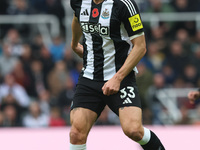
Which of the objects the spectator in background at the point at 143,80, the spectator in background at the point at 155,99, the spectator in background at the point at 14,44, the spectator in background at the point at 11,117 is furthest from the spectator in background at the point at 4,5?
the spectator in background at the point at 155,99

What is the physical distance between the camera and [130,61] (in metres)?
4.57

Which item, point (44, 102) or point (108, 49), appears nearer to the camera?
point (108, 49)

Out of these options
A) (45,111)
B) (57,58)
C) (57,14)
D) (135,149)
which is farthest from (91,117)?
(57,14)

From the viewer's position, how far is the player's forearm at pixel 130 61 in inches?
180

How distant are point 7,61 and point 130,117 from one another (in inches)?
253

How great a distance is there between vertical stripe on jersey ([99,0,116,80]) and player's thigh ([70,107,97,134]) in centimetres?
37

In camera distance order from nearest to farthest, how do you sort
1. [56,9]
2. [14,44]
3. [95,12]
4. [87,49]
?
1. [95,12]
2. [87,49]
3. [14,44]
4. [56,9]

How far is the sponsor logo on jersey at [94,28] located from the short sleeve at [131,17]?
0.66 feet

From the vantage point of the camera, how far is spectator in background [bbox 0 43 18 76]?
10477mm

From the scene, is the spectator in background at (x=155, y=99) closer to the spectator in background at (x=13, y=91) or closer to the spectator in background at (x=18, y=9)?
the spectator in background at (x=13, y=91)

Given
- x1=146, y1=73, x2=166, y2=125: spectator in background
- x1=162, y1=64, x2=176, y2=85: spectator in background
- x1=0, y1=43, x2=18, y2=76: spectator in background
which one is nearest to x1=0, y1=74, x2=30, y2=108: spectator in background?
x1=0, y1=43, x2=18, y2=76: spectator in background

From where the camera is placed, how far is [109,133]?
7195mm

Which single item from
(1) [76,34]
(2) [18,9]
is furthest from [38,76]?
(1) [76,34]

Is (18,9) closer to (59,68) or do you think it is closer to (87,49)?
(59,68)
